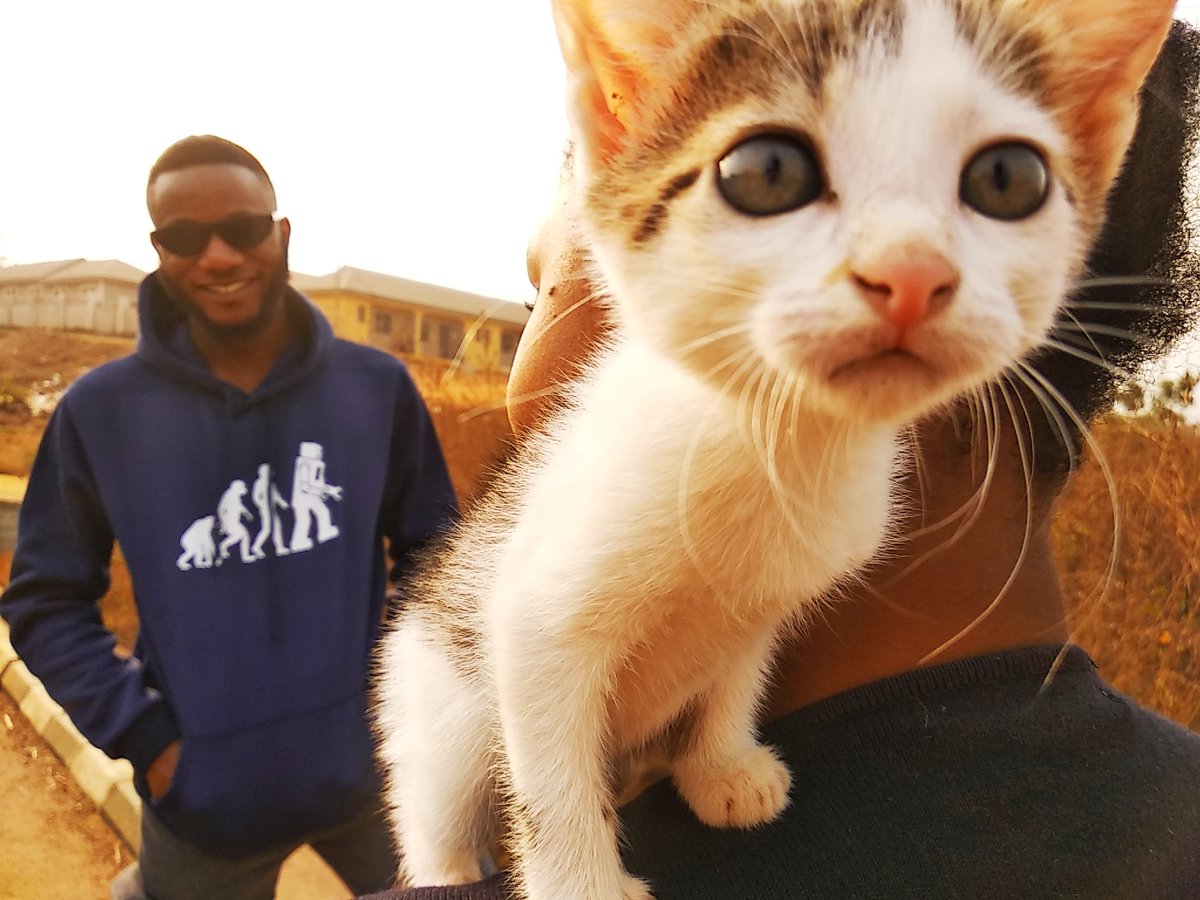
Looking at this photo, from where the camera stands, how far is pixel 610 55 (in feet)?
1.38

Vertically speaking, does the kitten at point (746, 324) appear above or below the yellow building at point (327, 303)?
above

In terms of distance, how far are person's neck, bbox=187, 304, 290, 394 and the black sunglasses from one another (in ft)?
0.40

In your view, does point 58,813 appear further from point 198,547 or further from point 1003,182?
point 1003,182

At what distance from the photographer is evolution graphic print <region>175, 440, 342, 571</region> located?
3.94ft

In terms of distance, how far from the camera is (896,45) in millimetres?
366

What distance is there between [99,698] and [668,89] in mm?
1215

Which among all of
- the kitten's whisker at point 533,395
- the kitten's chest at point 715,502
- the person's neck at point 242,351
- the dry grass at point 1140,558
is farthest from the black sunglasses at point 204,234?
the kitten's chest at point 715,502

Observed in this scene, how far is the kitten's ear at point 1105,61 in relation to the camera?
1.21 feet

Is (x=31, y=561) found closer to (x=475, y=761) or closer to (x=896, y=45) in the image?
(x=475, y=761)

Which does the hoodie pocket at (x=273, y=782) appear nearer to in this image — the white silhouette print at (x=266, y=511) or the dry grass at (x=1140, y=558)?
the white silhouette print at (x=266, y=511)

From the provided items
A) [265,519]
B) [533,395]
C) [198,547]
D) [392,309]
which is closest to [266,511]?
[265,519]

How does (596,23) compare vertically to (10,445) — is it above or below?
above

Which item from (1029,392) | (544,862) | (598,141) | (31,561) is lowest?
(31,561)

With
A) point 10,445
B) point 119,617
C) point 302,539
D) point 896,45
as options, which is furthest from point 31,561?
point 896,45
